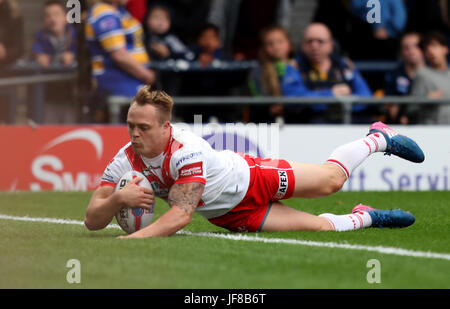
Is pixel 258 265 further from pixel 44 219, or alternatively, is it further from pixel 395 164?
pixel 395 164

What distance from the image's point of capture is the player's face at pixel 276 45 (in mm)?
14547

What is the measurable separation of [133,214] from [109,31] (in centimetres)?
669

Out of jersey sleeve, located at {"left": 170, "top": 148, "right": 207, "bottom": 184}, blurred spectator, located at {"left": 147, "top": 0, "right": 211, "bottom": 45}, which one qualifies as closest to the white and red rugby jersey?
jersey sleeve, located at {"left": 170, "top": 148, "right": 207, "bottom": 184}

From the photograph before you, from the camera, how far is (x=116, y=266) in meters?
6.33

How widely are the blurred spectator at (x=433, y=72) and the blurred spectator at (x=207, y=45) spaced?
348 centimetres

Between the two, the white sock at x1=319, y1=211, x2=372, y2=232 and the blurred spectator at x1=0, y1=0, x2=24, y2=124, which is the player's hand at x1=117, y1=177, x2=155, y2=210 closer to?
the white sock at x1=319, y1=211, x2=372, y2=232

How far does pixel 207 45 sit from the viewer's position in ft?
54.5


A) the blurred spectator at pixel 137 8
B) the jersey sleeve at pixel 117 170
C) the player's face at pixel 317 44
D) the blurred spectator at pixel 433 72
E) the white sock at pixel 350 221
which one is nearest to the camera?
the jersey sleeve at pixel 117 170

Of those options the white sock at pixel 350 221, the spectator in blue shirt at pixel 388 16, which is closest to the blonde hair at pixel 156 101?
the white sock at pixel 350 221

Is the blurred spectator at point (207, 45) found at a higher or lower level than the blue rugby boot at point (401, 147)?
higher

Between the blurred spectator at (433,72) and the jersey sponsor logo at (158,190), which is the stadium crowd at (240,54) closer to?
the blurred spectator at (433,72)

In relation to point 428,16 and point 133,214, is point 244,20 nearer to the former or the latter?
point 428,16

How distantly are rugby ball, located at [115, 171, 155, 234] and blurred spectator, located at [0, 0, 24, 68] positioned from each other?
934 cm
